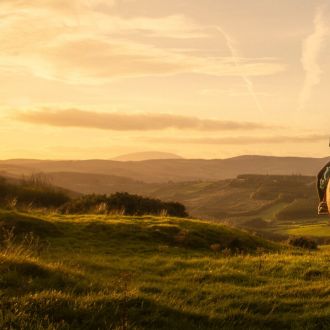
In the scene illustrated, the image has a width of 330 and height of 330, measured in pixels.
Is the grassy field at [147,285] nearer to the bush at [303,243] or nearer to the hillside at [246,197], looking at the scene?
the bush at [303,243]

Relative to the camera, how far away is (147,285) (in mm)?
12344

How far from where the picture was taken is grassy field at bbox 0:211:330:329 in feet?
31.0

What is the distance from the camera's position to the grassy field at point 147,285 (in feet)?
31.0

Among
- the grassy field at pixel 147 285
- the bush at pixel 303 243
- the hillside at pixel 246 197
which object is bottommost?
the hillside at pixel 246 197

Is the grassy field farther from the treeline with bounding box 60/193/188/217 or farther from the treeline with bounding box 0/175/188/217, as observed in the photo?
the treeline with bounding box 60/193/188/217

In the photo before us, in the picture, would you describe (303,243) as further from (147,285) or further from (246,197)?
(246,197)

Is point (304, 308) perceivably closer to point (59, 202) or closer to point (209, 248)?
point (209, 248)

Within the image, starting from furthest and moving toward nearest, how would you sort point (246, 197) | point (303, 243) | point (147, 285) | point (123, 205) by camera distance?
point (246, 197) < point (123, 205) < point (303, 243) < point (147, 285)

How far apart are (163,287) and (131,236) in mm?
8634

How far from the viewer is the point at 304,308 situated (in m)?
11.5

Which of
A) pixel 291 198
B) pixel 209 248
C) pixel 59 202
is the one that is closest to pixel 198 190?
pixel 291 198

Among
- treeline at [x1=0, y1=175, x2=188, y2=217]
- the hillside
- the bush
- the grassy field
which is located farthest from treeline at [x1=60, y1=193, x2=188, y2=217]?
the hillside

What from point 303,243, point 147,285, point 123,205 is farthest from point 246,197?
point 147,285

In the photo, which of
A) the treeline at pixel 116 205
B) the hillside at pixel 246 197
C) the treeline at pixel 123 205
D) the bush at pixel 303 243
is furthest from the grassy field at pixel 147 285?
the hillside at pixel 246 197
